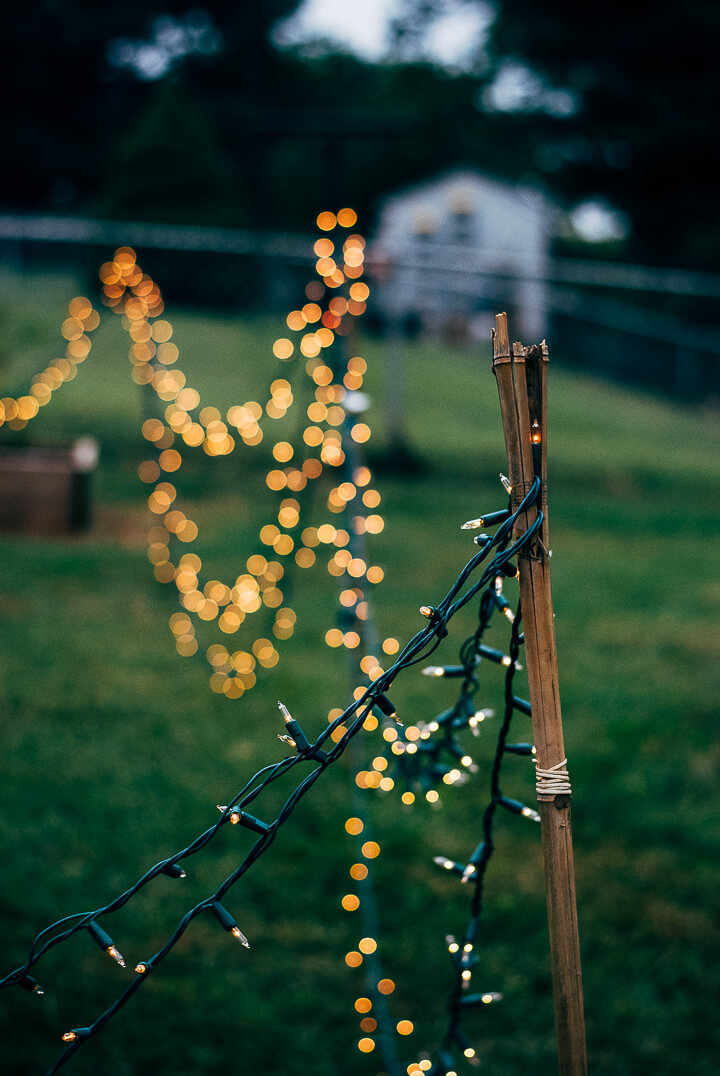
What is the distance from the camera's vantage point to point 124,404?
33.9ft

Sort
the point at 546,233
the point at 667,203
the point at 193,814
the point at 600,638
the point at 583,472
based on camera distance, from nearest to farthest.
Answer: the point at 193,814, the point at 600,638, the point at 583,472, the point at 667,203, the point at 546,233

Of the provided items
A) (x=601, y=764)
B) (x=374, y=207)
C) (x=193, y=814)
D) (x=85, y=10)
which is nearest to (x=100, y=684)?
(x=193, y=814)

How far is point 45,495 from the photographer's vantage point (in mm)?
6852

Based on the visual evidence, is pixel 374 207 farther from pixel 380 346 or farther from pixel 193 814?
pixel 193 814

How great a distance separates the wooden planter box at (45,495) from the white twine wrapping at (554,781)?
6.05 metres

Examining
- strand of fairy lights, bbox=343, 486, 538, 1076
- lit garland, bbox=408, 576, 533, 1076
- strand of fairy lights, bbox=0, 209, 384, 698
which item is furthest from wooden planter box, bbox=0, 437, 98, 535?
lit garland, bbox=408, 576, 533, 1076

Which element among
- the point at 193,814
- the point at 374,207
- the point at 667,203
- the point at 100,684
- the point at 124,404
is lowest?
the point at 193,814

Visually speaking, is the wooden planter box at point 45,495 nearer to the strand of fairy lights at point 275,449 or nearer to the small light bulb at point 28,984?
the strand of fairy lights at point 275,449

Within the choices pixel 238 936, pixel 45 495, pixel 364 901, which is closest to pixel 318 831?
pixel 364 901

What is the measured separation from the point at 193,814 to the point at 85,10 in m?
28.0

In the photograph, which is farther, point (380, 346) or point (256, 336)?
point (380, 346)

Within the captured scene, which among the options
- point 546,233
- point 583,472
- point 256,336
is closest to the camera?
point 583,472

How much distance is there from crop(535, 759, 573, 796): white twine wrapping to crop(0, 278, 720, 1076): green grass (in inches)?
57.7

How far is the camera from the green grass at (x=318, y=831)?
246cm
